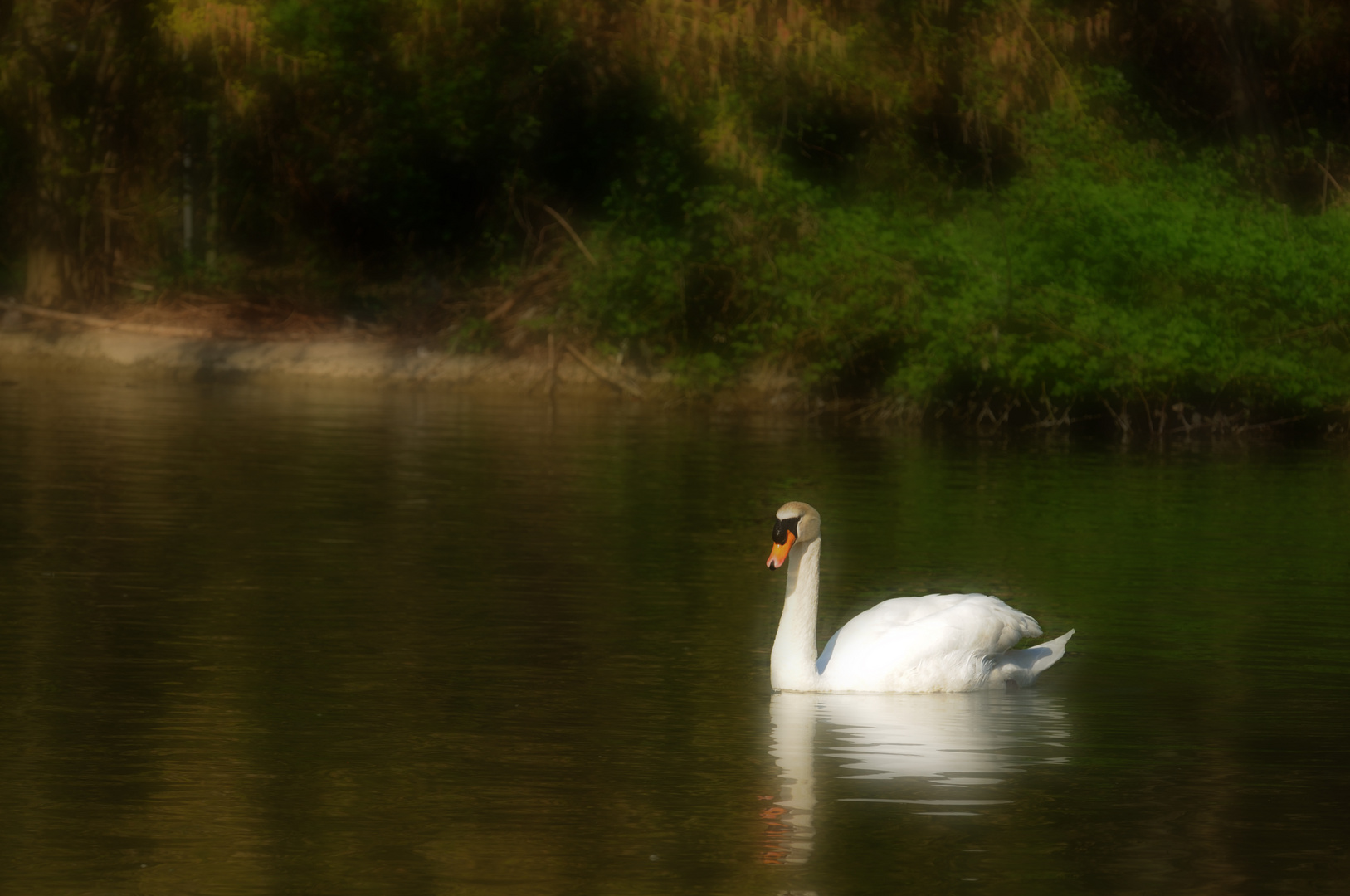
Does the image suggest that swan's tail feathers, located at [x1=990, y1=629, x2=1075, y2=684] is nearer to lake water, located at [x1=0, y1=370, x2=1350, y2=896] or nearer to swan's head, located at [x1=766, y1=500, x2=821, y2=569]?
lake water, located at [x1=0, y1=370, x2=1350, y2=896]

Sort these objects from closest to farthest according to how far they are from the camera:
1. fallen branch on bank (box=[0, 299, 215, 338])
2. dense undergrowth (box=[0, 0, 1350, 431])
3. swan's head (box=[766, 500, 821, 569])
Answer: swan's head (box=[766, 500, 821, 569]) → dense undergrowth (box=[0, 0, 1350, 431]) → fallen branch on bank (box=[0, 299, 215, 338])

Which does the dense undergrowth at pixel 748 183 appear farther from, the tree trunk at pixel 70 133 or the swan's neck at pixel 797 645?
the swan's neck at pixel 797 645

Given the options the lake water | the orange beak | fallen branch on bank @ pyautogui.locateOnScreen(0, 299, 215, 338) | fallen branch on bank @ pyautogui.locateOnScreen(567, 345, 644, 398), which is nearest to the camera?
the lake water

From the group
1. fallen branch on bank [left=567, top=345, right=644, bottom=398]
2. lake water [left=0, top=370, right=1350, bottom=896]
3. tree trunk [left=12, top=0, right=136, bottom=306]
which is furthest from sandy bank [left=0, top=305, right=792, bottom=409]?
lake water [left=0, top=370, right=1350, bottom=896]

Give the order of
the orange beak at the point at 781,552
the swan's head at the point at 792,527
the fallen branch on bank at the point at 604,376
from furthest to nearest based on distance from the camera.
→ the fallen branch on bank at the point at 604,376, the swan's head at the point at 792,527, the orange beak at the point at 781,552

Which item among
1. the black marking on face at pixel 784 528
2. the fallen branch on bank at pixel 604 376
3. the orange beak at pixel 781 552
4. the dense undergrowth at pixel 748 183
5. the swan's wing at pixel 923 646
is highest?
the dense undergrowth at pixel 748 183

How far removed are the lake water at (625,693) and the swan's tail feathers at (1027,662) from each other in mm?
111

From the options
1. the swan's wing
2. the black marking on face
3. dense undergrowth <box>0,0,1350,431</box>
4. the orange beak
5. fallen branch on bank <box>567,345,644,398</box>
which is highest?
dense undergrowth <box>0,0,1350,431</box>

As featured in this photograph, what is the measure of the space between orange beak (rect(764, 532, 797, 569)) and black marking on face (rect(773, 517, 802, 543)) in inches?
0.6

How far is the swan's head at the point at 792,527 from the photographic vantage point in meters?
12.3

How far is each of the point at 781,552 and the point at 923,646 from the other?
2.62ft

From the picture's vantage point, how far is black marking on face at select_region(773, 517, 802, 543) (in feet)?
40.5

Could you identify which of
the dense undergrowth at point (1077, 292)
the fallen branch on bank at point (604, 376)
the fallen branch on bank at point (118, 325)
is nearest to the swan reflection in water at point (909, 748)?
the dense undergrowth at point (1077, 292)

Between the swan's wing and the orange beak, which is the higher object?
the orange beak
